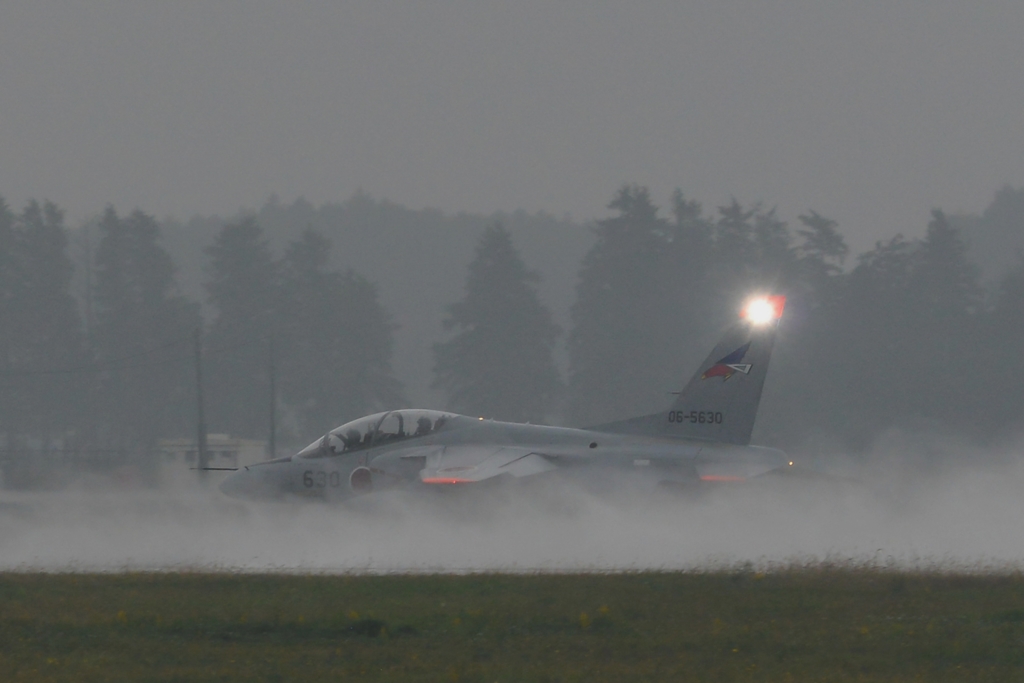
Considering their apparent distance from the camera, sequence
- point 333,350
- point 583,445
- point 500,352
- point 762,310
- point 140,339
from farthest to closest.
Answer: point 140,339, point 333,350, point 500,352, point 762,310, point 583,445

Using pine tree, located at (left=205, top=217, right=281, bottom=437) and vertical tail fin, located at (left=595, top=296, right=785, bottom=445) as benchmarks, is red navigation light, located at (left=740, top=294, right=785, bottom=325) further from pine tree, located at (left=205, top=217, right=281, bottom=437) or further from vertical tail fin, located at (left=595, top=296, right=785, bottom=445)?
pine tree, located at (left=205, top=217, right=281, bottom=437)

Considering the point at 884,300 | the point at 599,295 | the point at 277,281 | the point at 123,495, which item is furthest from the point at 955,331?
the point at 123,495

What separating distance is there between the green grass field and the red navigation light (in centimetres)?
782

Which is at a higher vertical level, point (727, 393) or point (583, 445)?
point (727, 393)

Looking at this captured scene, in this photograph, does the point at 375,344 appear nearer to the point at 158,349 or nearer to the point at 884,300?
the point at 158,349

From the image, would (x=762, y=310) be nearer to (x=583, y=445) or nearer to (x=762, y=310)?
(x=762, y=310)

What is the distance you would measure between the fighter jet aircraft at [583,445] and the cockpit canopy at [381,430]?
0.06 ft

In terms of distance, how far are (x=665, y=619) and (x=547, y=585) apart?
2604mm

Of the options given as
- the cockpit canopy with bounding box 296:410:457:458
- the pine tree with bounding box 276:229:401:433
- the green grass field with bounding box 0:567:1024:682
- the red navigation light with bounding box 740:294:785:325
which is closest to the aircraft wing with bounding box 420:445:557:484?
the cockpit canopy with bounding box 296:410:457:458

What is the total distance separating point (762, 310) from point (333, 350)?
8839cm

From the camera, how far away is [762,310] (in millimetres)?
26797

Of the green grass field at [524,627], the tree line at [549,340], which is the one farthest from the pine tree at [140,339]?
the green grass field at [524,627]

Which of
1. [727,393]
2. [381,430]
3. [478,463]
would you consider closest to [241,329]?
[381,430]

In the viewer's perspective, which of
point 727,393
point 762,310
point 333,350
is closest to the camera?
point 727,393
